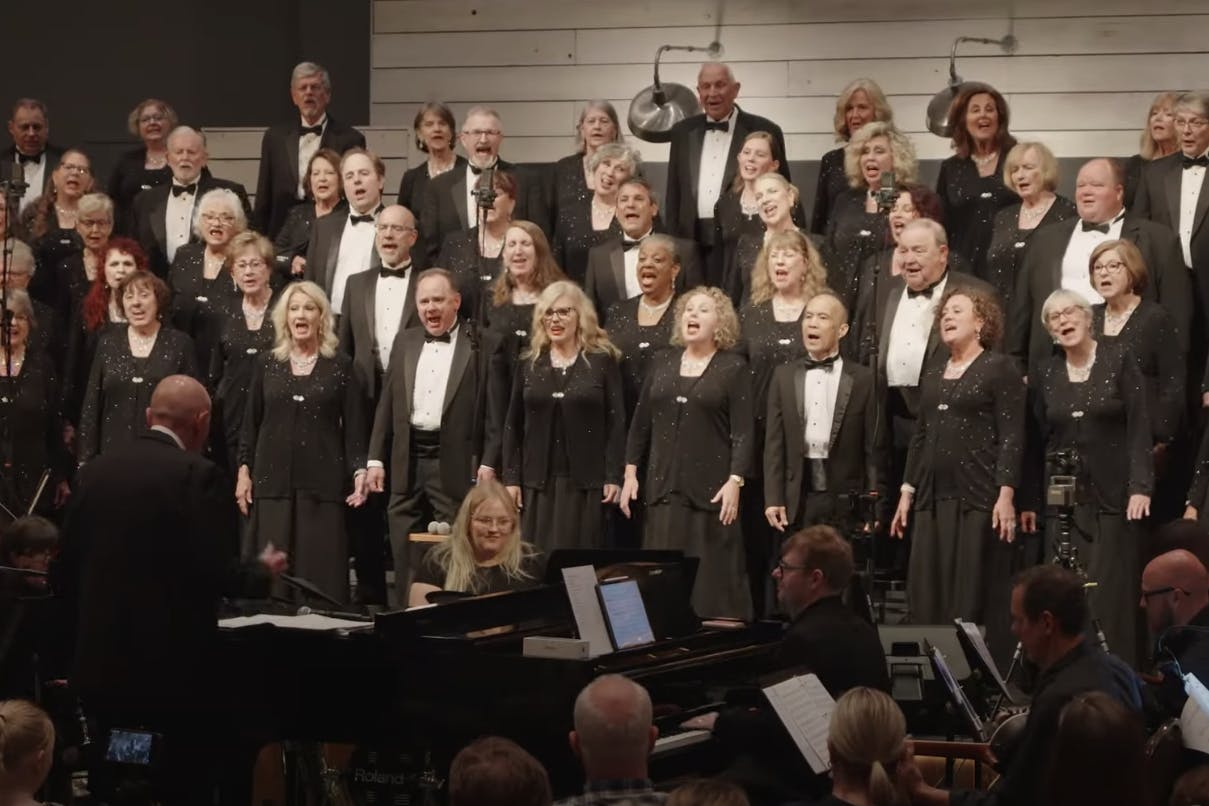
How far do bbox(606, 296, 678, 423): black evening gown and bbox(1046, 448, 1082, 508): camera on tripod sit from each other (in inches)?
64.6

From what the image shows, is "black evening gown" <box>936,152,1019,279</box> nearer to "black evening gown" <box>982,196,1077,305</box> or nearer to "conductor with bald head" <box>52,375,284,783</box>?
"black evening gown" <box>982,196,1077,305</box>

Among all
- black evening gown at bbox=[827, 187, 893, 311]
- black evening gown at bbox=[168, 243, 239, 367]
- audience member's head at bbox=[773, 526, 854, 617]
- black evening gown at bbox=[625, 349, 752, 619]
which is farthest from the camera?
black evening gown at bbox=[168, 243, 239, 367]

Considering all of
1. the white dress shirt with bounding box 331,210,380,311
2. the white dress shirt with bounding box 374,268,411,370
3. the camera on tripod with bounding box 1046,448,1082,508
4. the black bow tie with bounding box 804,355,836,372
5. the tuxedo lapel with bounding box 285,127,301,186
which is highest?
the tuxedo lapel with bounding box 285,127,301,186

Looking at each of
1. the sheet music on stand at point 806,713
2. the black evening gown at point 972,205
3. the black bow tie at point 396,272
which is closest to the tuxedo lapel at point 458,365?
the black bow tie at point 396,272

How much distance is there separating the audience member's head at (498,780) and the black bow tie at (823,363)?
429cm

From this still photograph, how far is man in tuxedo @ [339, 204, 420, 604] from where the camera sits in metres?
8.09

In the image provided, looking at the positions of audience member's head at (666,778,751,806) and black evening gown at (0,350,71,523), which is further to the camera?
black evening gown at (0,350,71,523)

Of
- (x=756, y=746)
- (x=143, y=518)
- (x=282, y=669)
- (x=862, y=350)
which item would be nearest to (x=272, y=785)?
(x=282, y=669)

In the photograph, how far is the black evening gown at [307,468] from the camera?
783cm

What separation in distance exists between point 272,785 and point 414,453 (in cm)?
283

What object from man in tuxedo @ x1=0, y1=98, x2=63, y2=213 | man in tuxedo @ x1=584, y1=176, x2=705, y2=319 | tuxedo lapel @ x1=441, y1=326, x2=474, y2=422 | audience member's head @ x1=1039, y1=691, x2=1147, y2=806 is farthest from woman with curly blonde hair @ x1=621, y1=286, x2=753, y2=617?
audience member's head @ x1=1039, y1=691, x2=1147, y2=806

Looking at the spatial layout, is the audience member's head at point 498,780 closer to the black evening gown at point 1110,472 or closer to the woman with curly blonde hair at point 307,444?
the black evening gown at point 1110,472

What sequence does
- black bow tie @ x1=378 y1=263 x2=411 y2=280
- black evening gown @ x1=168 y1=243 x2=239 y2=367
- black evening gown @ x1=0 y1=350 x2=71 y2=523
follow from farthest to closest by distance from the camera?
black evening gown @ x1=168 y1=243 x2=239 y2=367 → black bow tie @ x1=378 y1=263 x2=411 y2=280 → black evening gown @ x1=0 y1=350 x2=71 y2=523

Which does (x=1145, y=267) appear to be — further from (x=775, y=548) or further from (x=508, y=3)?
(x=508, y=3)
